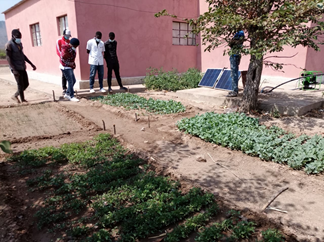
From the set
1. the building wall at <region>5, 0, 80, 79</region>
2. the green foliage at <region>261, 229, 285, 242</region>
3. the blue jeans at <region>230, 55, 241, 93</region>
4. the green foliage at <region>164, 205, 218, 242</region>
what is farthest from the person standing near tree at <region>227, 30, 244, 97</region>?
the building wall at <region>5, 0, 80, 79</region>

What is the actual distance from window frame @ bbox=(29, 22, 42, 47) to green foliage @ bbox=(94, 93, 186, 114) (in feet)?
22.0

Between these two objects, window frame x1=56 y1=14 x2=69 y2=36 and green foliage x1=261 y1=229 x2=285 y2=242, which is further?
window frame x1=56 y1=14 x2=69 y2=36

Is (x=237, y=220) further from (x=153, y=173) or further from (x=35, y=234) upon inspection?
(x=35, y=234)

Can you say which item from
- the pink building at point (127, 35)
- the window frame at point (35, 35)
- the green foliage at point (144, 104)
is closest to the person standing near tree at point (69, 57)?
the green foliage at point (144, 104)

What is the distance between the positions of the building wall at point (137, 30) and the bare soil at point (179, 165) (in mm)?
4087

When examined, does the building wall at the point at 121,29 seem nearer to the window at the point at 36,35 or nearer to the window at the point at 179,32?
the window at the point at 36,35

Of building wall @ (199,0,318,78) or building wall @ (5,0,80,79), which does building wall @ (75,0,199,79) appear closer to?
building wall @ (5,0,80,79)

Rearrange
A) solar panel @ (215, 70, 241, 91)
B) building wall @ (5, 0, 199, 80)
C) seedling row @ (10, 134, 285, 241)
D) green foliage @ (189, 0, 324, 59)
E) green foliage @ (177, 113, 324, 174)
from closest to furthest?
seedling row @ (10, 134, 285, 241) → green foliage @ (177, 113, 324, 174) → green foliage @ (189, 0, 324, 59) → solar panel @ (215, 70, 241, 91) → building wall @ (5, 0, 199, 80)

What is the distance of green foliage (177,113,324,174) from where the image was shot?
367 centimetres

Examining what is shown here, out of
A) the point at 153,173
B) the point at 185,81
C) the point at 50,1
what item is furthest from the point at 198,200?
the point at 50,1

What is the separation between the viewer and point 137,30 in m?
10.8

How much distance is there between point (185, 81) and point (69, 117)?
4782 mm

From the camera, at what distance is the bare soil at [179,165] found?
269 cm

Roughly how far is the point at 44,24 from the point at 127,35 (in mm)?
3887
